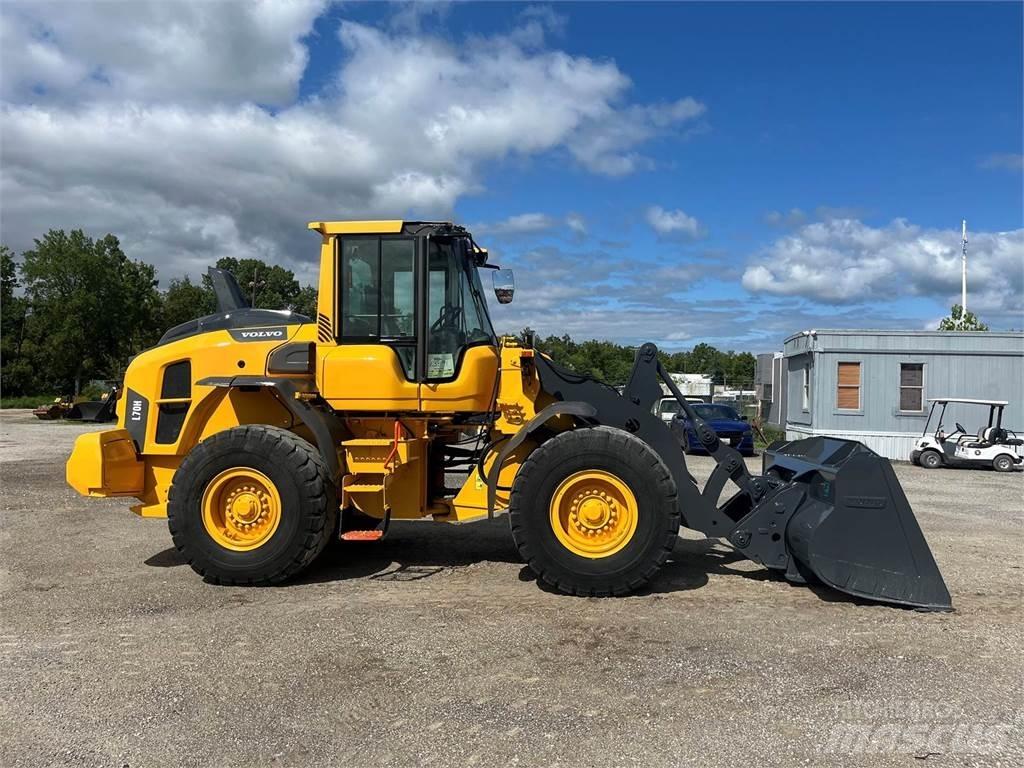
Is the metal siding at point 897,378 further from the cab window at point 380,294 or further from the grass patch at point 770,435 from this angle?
the cab window at point 380,294

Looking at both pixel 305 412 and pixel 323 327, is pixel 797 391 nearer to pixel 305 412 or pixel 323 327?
pixel 323 327

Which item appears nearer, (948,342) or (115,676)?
(115,676)

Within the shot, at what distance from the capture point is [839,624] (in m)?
4.80

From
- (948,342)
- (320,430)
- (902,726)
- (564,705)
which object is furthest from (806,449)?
(948,342)

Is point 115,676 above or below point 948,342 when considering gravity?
below

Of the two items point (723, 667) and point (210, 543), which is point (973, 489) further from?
point (210, 543)

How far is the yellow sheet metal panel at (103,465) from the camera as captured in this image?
5.83 meters

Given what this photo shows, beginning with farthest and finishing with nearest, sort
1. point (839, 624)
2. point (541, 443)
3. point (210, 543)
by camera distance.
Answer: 1. point (541, 443)
2. point (210, 543)
3. point (839, 624)

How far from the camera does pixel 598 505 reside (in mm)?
5422

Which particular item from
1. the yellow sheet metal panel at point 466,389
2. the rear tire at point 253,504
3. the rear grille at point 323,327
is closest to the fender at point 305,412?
the rear tire at point 253,504

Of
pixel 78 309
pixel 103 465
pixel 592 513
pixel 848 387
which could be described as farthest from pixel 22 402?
pixel 592 513

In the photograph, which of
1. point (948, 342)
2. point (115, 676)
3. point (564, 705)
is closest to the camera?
point (564, 705)

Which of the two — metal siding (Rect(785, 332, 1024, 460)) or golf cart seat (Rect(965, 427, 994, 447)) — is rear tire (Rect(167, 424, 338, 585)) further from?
metal siding (Rect(785, 332, 1024, 460))

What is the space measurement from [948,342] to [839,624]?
17.3 metres
